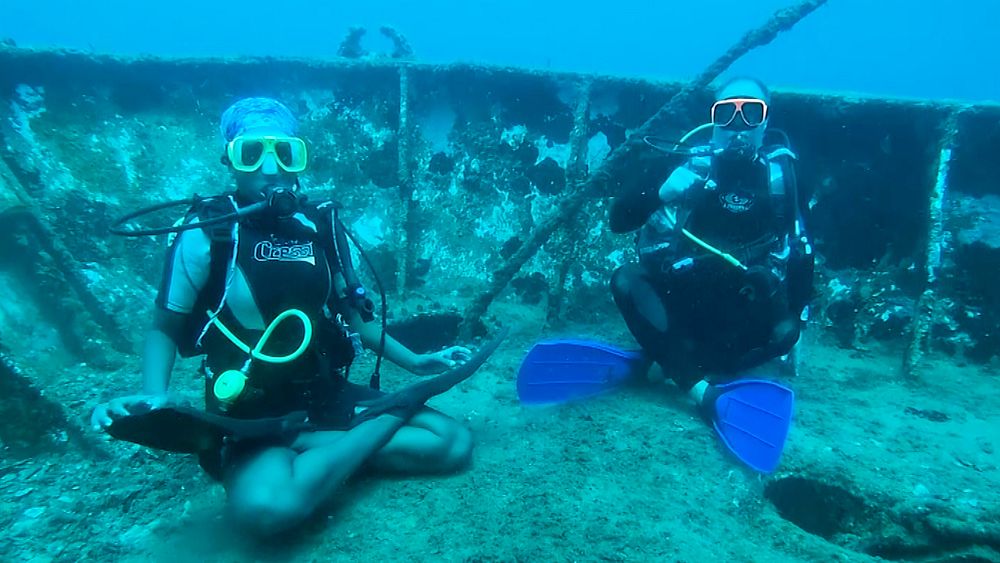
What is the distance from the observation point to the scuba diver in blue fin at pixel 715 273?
3.89 m

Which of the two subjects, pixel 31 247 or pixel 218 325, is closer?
pixel 218 325

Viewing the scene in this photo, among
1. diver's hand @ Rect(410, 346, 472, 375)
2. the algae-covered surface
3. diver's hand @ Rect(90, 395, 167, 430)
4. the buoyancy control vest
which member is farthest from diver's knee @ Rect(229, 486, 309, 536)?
the buoyancy control vest

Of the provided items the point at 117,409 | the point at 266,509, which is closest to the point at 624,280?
the point at 266,509

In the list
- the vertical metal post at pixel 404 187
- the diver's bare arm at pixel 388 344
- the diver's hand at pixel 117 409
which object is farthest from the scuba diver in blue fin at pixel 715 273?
the diver's hand at pixel 117 409

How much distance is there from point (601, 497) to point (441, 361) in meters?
1.11

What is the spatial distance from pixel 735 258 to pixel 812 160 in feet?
6.25

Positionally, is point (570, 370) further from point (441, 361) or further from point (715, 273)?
point (715, 273)

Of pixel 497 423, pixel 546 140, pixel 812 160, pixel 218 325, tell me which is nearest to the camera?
pixel 218 325

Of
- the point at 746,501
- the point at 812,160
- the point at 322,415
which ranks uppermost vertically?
the point at 812,160

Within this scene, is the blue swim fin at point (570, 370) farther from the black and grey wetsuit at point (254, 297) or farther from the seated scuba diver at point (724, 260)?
A: the black and grey wetsuit at point (254, 297)

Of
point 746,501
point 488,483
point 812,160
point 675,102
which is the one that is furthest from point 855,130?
point 488,483

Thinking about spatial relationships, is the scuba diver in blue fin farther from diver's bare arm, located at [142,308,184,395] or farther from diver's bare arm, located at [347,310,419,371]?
diver's bare arm, located at [142,308,184,395]

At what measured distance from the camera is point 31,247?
13.9 feet

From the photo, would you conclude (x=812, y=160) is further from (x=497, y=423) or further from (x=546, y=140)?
(x=497, y=423)
